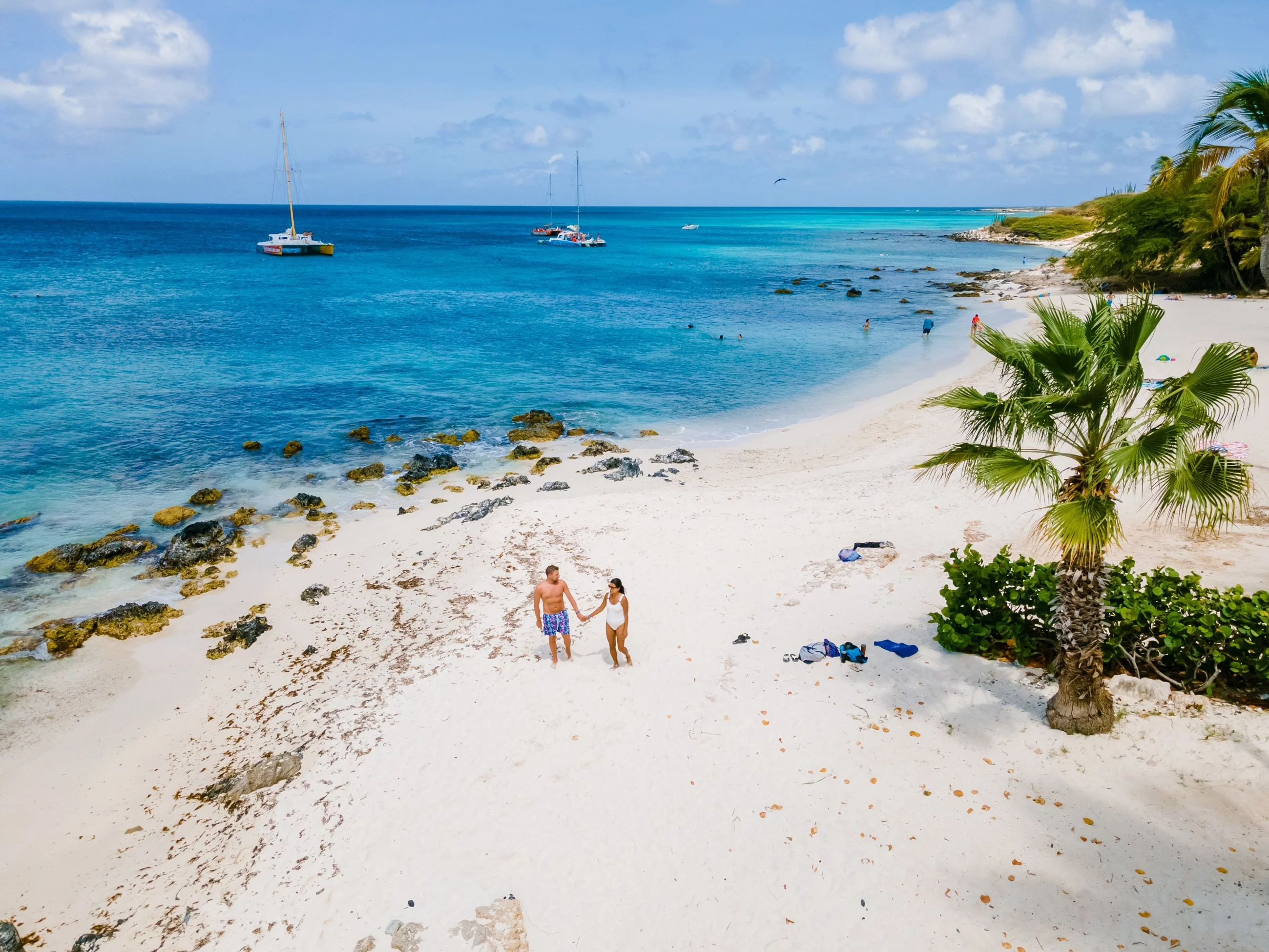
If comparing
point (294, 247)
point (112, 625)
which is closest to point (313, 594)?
point (112, 625)

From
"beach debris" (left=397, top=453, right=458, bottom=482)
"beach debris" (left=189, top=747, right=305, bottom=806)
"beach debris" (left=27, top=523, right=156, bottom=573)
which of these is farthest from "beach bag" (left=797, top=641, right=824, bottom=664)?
"beach debris" (left=27, top=523, right=156, bottom=573)

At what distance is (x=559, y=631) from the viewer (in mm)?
11242

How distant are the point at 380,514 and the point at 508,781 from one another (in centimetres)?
1232

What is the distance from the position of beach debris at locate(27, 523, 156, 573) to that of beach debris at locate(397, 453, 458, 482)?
7103 mm

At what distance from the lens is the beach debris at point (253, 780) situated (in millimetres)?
9461

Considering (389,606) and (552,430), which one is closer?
(389,606)

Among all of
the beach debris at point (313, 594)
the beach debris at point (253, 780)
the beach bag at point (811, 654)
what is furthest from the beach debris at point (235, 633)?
the beach bag at point (811, 654)

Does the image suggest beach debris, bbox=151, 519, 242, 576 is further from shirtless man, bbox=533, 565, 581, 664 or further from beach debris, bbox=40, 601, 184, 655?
shirtless man, bbox=533, 565, 581, 664

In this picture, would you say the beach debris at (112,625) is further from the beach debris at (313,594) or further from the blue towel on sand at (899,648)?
the blue towel on sand at (899,648)

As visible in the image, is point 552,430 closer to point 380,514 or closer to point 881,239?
point 380,514

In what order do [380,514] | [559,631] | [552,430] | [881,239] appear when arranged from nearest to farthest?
[559,631] < [380,514] < [552,430] < [881,239]

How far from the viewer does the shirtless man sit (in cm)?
1096

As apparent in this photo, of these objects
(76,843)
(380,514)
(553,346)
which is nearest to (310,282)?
(553,346)

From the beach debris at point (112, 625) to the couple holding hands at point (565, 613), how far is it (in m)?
9.04
